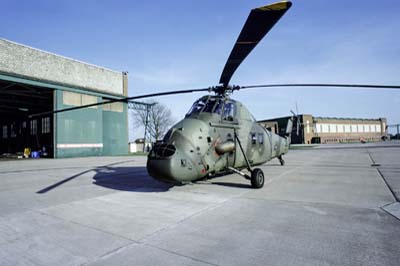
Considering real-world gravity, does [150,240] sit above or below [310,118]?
below

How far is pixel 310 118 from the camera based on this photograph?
69812 millimetres

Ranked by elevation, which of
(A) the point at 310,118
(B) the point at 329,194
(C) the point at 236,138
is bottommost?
(B) the point at 329,194

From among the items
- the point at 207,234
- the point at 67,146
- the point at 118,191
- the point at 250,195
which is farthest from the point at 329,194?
the point at 67,146

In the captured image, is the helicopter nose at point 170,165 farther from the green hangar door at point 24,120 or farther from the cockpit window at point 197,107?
the green hangar door at point 24,120

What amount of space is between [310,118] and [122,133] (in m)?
54.9

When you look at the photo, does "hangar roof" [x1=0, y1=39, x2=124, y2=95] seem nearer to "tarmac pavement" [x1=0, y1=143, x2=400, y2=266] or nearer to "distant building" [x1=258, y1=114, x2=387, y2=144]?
"tarmac pavement" [x1=0, y1=143, x2=400, y2=266]

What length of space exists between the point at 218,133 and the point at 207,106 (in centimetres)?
95

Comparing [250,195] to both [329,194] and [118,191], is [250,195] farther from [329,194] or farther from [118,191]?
[118,191]

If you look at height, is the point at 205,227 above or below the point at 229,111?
below

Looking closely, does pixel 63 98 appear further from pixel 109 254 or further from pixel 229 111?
pixel 109 254

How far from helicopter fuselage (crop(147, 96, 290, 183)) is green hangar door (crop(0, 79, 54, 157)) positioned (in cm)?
2474

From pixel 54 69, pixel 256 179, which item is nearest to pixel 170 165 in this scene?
pixel 256 179

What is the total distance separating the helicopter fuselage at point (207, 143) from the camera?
21.1 ft

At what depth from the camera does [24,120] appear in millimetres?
41344
